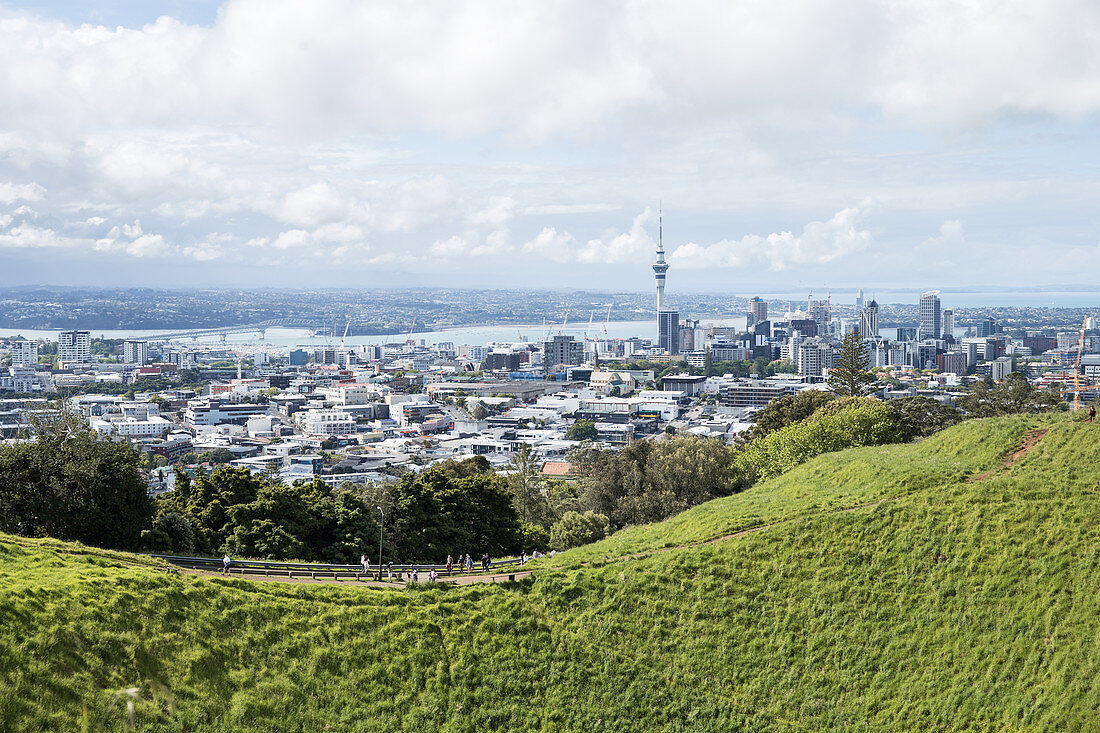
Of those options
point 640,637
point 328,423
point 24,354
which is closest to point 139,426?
point 328,423

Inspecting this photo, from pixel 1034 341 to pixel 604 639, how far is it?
169 meters

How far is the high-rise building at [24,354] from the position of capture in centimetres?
14825

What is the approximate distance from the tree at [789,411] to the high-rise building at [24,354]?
139203mm

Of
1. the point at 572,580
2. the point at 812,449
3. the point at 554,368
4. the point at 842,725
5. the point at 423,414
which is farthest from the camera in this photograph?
the point at 554,368

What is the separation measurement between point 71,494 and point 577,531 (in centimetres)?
1084

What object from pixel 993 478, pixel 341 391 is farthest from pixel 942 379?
pixel 993 478

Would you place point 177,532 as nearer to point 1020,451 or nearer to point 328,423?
point 1020,451

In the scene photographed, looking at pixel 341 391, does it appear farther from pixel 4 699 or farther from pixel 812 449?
pixel 4 699

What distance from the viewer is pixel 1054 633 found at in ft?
42.7

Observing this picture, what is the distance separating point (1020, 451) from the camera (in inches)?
757

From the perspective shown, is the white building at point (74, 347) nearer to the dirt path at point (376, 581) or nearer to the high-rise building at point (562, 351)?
the high-rise building at point (562, 351)

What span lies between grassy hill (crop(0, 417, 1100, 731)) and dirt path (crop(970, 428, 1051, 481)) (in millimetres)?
1472

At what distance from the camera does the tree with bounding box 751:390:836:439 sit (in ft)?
112

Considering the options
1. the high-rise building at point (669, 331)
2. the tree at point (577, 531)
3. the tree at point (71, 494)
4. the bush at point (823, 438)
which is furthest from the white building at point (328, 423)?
the high-rise building at point (669, 331)
